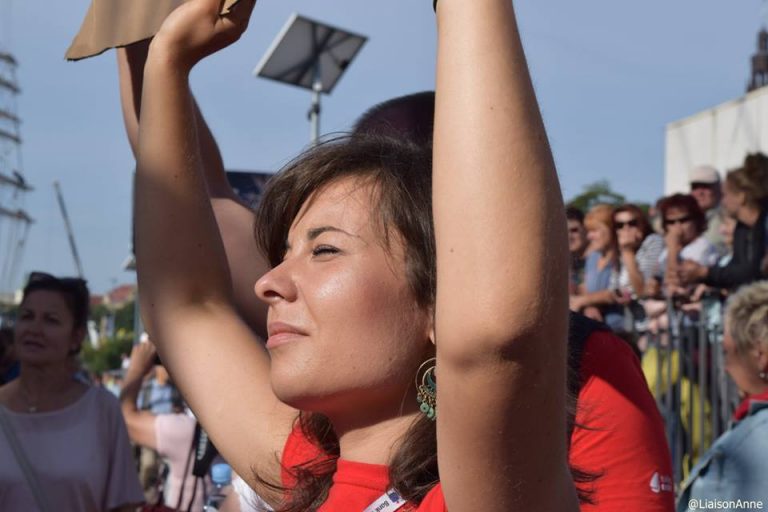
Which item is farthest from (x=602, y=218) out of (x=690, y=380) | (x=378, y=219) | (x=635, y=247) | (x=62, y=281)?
(x=378, y=219)

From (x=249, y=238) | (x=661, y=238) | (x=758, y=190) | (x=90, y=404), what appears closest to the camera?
(x=249, y=238)

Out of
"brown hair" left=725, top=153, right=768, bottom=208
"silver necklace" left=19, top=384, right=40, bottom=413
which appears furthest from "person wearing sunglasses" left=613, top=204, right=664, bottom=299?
"silver necklace" left=19, top=384, right=40, bottom=413

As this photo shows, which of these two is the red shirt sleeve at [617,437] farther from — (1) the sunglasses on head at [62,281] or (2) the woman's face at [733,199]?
(2) the woman's face at [733,199]

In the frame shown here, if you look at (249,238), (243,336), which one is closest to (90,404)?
(249,238)

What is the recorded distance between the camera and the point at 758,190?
6.14 meters

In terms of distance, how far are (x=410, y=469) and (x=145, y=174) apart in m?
0.69

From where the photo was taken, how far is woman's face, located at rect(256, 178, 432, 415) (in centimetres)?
154

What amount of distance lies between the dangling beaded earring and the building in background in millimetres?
14111

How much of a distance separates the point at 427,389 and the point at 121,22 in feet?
2.85

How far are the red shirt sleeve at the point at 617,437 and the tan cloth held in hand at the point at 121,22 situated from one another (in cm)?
97

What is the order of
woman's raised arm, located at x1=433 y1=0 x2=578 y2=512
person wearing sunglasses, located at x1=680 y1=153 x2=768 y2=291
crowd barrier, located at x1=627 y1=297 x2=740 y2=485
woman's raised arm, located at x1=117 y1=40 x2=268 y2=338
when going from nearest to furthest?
1. woman's raised arm, located at x1=433 y1=0 x2=578 y2=512
2. woman's raised arm, located at x1=117 y1=40 x2=268 y2=338
3. crowd barrier, located at x1=627 y1=297 x2=740 y2=485
4. person wearing sunglasses, located at x1=680 y1=153 x2=768 y2=291

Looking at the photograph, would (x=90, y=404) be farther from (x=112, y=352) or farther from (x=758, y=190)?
(x=112, y=352)

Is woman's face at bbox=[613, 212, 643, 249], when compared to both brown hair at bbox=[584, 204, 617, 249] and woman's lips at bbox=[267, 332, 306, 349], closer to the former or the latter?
brown hair at bbox=[584, 204, 617, 249]

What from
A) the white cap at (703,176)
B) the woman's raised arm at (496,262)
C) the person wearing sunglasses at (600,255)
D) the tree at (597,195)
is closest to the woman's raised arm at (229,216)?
the woman's raised arm at (496,262)
